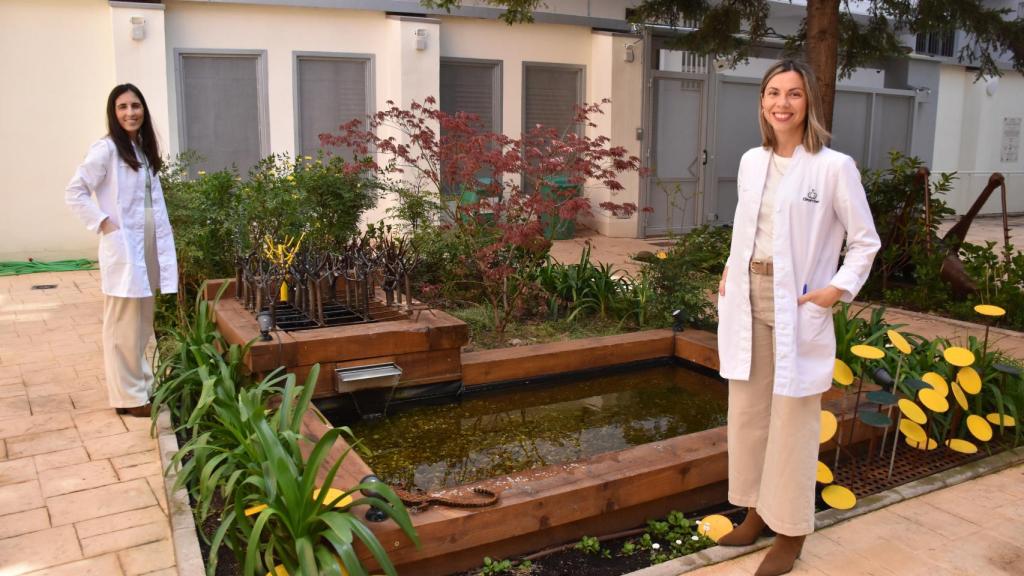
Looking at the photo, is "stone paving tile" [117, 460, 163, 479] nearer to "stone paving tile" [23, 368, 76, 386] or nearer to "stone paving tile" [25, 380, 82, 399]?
"stone paving tile" [25, 380, 82, 399]

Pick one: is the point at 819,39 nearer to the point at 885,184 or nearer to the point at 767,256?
the point at 885,184

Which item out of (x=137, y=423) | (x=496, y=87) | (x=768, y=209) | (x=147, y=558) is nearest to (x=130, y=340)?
(x=137, y=423)

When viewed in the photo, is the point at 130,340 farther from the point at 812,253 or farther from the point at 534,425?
the point at 812,253

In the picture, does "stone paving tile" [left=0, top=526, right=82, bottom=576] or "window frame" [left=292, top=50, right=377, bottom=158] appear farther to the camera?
→ "window frame" [left=292, top=50, right=377, bottom=158]

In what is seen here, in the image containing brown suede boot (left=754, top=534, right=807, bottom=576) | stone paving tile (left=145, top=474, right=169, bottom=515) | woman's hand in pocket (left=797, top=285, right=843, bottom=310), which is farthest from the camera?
stone paving tile (left=145, top=474, right=169, bottom=515)

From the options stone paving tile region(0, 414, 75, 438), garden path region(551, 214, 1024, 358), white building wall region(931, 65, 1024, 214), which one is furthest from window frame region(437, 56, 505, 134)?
white building wall region(931, 65, 1024, 214)

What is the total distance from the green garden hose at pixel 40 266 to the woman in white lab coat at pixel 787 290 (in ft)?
28.1

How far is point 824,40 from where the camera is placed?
827 cm

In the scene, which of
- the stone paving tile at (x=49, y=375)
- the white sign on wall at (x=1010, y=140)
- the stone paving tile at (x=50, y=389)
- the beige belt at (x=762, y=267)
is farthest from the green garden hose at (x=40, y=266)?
the white sign on wall at (x=1010, y=140)

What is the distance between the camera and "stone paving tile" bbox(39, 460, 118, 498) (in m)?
3.99

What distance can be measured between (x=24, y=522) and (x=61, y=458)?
0.73 metres

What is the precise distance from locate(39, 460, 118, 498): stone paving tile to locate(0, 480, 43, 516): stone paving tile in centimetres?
4

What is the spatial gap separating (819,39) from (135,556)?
7399mm

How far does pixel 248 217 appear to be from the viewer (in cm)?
680
